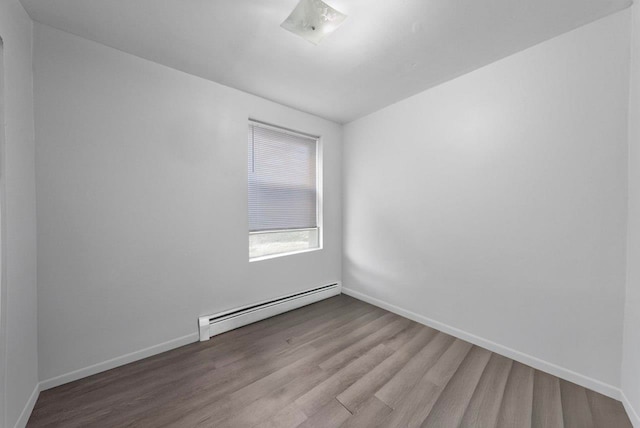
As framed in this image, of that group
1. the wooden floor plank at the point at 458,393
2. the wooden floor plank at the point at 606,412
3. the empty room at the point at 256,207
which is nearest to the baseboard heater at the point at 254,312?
the empty room at the point at 256,207

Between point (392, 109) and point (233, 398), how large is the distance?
325cm

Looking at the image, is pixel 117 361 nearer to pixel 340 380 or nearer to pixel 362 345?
pixel 340 380

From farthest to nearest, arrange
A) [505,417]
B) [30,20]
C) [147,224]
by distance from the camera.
A: [147,224], [30,20], [505,417]

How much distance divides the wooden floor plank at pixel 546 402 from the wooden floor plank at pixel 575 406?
0.08 feet

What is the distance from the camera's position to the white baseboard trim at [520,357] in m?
1.58

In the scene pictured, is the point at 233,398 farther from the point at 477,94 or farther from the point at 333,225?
the point at 477,94

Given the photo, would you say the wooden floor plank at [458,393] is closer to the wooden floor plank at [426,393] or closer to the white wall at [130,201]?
the wooden floor plank at [426,393]

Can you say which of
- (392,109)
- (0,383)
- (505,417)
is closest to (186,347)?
(0,383)

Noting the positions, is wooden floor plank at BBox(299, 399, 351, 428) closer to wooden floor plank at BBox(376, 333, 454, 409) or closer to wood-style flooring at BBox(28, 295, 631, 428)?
wood-style flooring at BBox(28, 295, 631, 428)

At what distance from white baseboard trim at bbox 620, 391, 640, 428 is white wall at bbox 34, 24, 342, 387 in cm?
294

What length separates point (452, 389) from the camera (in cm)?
163

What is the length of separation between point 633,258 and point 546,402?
109 cm

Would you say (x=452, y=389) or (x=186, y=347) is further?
(x=186, y=347)

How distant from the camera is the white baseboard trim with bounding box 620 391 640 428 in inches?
51.6
